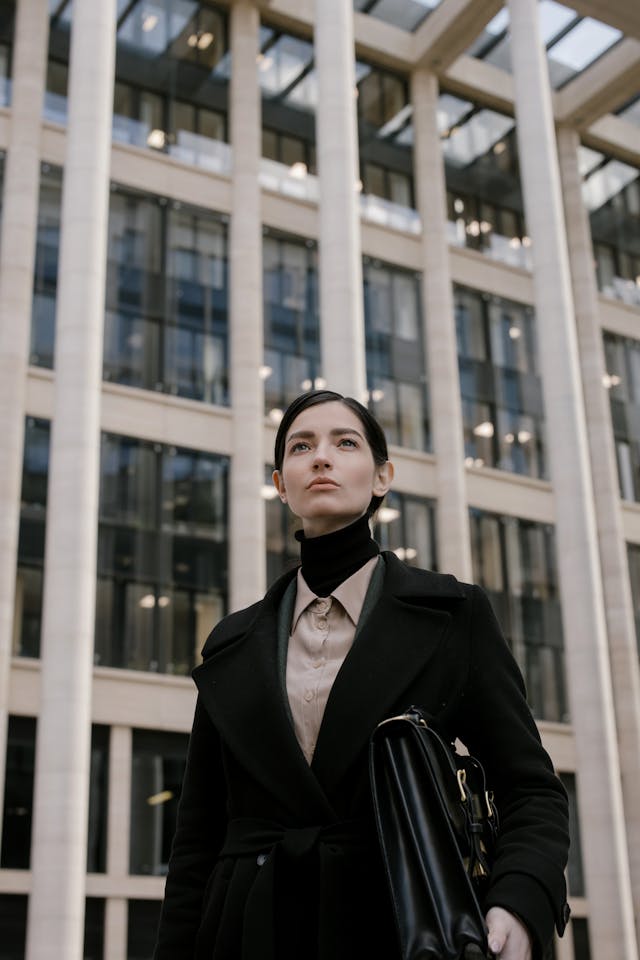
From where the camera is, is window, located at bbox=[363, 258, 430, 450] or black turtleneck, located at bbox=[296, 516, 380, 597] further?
window, located at bbox=[363, 258, 430, 450]

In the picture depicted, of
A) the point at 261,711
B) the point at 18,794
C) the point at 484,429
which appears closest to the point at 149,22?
the point at 484,429

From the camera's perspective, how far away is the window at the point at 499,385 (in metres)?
30.7

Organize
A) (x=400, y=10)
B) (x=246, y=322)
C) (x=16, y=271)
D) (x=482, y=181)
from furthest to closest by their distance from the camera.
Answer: (x=482, y=181)
(x=400, y=10)
(x=246, y=322)
(x=16, y=271)

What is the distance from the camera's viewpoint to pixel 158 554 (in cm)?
2545

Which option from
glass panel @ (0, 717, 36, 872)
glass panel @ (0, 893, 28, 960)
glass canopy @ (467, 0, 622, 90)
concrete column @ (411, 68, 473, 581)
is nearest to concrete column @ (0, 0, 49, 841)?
glass panel @ (0, 717, 36, 872)

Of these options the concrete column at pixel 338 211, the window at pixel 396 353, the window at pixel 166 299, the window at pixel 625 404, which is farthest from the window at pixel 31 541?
the window at pixel 625 404

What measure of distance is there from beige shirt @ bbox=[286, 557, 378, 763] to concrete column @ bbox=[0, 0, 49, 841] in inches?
809

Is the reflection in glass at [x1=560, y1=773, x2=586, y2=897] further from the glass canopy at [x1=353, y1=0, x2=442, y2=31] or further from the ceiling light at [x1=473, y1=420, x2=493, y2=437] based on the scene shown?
the glass canopy at [x1=353, y1=0, x2=442, y2=31]

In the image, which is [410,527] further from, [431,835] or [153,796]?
[431,835]

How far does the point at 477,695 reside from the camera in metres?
2.26

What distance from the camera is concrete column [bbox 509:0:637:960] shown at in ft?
74.5

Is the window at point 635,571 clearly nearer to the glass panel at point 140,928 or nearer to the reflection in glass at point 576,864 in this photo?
the reflection in glass at point 576,864

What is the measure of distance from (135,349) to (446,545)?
8.16 meters

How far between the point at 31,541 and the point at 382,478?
876 inches
